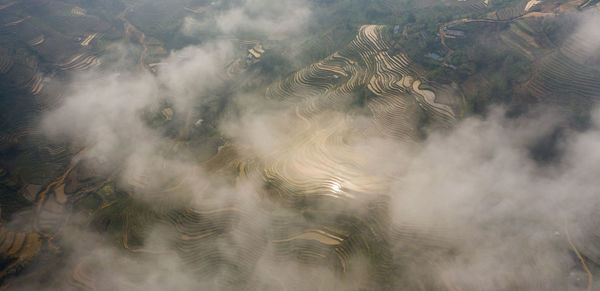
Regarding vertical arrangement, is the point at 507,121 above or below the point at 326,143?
above

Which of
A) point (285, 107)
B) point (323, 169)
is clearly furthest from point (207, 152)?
point (323, 169)

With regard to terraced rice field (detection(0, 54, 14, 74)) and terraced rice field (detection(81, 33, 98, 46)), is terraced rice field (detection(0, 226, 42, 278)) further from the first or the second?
terraced rice field (detection(81, 33, 98, 46))

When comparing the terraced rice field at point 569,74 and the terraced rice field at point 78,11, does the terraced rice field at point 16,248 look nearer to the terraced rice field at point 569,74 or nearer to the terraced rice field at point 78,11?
the terraced rice field at point 78,11

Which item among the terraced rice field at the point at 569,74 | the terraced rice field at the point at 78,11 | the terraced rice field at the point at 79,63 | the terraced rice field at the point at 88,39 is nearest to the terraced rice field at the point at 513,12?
the terraced rice field at the point at 569,74

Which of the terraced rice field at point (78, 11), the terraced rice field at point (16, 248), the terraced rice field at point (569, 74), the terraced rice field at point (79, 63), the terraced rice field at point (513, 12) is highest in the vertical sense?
the terraced rice field at point (513, 12)

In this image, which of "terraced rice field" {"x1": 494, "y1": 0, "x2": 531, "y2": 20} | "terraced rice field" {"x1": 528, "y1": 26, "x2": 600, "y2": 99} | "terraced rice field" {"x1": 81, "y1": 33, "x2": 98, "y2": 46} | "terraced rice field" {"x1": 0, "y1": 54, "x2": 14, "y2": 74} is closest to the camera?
"terraced rice field" {"x1": 528, "y1": 26, "x2": 600, "y2": 99}

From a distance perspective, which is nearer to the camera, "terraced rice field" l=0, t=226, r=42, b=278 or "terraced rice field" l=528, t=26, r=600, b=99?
"terraced rice field" l=0, t=226, r=42, b=278

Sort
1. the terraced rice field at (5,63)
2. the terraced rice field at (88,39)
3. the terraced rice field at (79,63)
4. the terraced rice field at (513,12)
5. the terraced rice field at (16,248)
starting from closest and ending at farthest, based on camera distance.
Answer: the terraced rice field at (16,248), the terraced rice field at (513,12), the terraced rice field at (5,63), the terraced rice field at (79,63), the terraced rice field at (88,39)

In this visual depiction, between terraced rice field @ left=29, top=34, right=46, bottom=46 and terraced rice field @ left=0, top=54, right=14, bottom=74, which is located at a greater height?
terraced rice field @ left=29, top=34, right=46, bottom=46

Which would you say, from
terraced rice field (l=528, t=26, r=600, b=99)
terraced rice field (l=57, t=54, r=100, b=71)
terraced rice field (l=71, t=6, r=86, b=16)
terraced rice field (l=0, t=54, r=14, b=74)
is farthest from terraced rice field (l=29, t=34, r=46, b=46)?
terraced rice field (l=528, t=26, r=600, b=99)

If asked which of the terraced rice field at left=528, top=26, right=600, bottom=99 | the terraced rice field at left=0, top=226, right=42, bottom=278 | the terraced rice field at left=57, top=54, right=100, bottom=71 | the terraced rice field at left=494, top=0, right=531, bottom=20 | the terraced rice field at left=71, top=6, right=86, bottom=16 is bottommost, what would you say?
the terraced rice field at left=0, top=226, right=42, bottom=278

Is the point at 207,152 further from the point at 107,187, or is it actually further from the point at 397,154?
the point at 397,154
